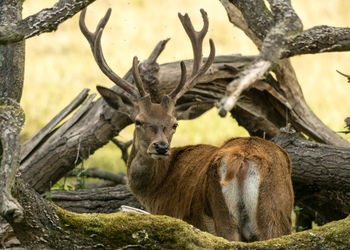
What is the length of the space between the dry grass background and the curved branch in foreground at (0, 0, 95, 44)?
5.53 m

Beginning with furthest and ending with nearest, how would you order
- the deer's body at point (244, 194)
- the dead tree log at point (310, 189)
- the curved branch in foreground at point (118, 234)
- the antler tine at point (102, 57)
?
the antler tine at point (102, 57) → the dead tree log at point (310, 189) → the deer's body at point (244, 194) → the curved branch in foreground at point (118, 234)

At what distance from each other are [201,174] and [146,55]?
7428mm

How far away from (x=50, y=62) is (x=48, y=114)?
2337 mm

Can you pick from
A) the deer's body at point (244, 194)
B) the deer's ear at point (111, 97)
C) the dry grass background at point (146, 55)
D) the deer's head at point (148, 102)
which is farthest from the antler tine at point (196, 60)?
the dry grass background at point (146, 55)

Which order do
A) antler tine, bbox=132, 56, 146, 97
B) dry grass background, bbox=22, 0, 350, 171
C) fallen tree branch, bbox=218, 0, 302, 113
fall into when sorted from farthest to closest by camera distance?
1. dry grass background, bbox=22, 0, 350, 171
2. antler tine, bbox=132, 56, 146, 97
3. fallen tree branch, bbox=218, 0, 302, 113

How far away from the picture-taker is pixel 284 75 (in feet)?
24.5

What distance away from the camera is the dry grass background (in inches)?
443

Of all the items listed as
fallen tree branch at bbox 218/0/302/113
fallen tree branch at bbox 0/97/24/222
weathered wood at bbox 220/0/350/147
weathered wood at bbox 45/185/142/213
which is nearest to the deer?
weathered wood at bbox 45/185/142/213

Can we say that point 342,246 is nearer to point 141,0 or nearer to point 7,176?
point 7,176

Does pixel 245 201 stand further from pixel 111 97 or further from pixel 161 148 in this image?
pixel 111 97

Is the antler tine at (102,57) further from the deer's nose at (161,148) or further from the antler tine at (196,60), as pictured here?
the deer's nose at (161,148)

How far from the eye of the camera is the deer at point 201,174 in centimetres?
508

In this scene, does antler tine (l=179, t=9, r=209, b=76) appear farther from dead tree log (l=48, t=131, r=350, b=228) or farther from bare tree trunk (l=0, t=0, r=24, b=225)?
bare tree trunk (l=0, t=0, r=24, b=225)

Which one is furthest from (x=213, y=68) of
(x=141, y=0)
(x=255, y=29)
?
(x=141, y=0)
